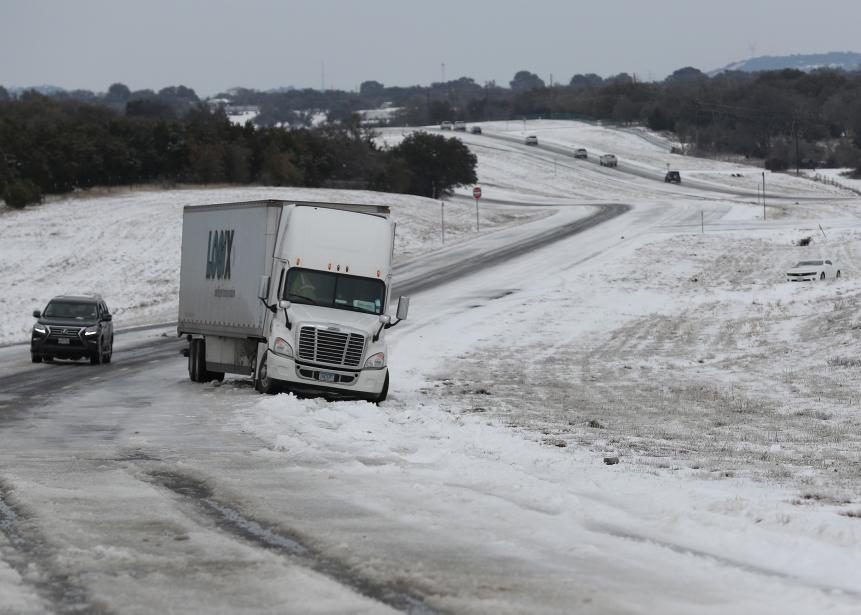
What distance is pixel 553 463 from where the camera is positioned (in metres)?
13.9

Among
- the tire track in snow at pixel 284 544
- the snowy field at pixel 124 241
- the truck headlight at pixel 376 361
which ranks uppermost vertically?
the tire track in snow at pixel 284 544

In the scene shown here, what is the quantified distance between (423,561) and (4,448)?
8518 millimetres

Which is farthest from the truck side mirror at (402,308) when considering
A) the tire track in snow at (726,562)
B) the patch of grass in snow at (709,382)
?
the tire track in snow at (726,562)

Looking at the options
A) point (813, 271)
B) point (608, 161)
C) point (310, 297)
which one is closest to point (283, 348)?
point (310, 297)

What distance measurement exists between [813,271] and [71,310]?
30.2m

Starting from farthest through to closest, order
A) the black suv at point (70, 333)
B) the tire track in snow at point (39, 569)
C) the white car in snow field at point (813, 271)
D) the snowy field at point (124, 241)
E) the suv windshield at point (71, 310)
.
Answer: the snowy field at point (124, 241)
the white car in snow field at point (813, 271)
the suv windshield at point (71, 310)
the black suv at point (70, 333)
the tire track in snow at point (39, 569)

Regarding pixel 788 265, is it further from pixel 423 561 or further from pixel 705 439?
pixel 423 561

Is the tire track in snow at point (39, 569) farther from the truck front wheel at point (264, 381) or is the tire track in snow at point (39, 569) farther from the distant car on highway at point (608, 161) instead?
the distant car on highway at point (608, 161)

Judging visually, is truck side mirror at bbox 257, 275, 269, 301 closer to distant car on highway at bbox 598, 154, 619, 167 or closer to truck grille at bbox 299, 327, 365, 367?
→ truck grille at bbox 299, 327, 365, 367

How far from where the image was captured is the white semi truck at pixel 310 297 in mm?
22781

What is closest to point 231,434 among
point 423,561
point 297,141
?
point 423,561

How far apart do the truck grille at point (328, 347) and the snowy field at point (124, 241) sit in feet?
84.3

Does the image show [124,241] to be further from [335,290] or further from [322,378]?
[322,378]

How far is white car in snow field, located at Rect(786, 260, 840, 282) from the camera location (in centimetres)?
5072
